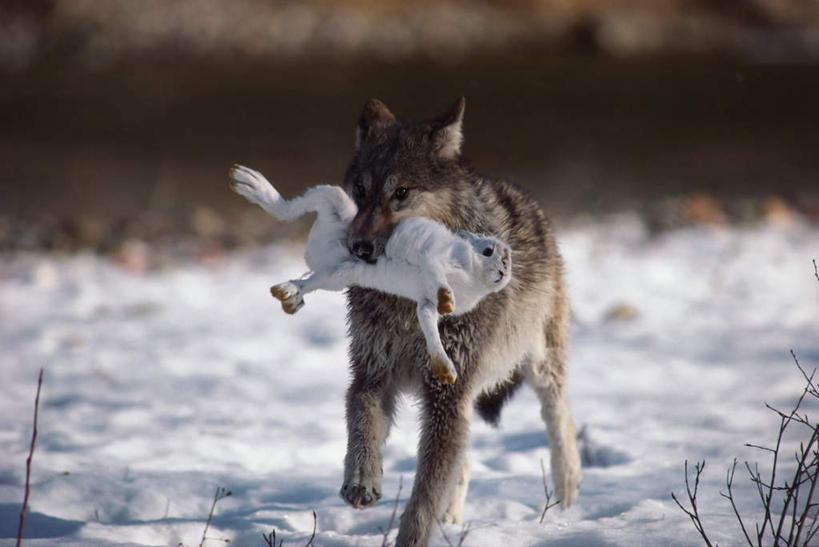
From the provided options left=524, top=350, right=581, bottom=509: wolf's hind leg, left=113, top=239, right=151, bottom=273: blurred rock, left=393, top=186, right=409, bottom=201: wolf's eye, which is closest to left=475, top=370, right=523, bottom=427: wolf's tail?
left=524, top=350, right=581, bottom=509: wolf's hind leg

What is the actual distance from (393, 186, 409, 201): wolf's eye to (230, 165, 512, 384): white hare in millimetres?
191

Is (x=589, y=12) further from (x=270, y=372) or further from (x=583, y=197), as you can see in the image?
(x=270, y=372)

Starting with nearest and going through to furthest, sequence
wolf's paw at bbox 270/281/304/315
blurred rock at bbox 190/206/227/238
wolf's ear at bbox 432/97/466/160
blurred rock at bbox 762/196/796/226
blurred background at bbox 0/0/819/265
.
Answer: wolf's paw at bbox 270/281/304/315 < wolf's ear at bbox 432/97/466/160 < blurred rock at bbox 762/196/796/226 < blurred rock at bbox 190/206/227/238 < blurred background at bbox 0/0/819/265

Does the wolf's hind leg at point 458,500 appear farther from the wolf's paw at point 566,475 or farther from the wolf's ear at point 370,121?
the wolf's ear at point 370,121

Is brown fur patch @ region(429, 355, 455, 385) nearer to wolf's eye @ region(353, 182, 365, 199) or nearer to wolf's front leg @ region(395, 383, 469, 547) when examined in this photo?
wolf's front leg @ region(395, 383, 469, 547)

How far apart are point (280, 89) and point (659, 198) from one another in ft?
25.0

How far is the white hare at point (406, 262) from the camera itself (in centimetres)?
272

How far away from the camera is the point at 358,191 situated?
10.3ft

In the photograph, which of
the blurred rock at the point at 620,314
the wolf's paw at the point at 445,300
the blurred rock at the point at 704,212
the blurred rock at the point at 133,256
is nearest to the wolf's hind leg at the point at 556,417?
the wolf's paw at the point at 445,300

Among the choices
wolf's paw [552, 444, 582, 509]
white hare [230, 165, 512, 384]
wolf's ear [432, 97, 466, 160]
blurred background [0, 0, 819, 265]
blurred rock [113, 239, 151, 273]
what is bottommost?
wolf's paw [552, 444, 582, 509]

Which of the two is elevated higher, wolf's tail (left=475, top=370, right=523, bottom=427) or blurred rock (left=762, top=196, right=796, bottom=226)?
blurred rock (left=762, top=196, right=796, bottom=226)

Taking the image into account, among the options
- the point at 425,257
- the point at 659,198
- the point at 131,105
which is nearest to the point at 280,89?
the point at 131,105

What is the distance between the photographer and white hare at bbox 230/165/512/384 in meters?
2.72

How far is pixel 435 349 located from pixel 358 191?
30.9 inches
